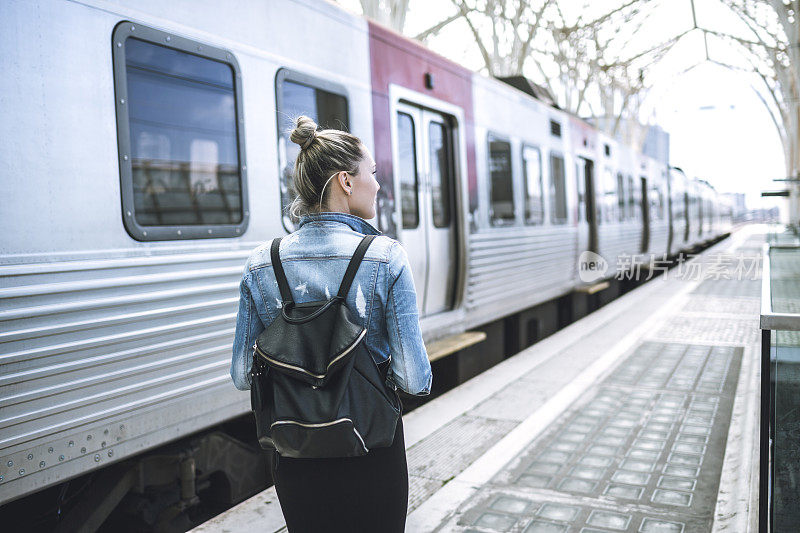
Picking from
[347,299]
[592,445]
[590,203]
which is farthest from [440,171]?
[590,203]

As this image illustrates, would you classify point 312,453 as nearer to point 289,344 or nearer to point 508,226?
point 289,344

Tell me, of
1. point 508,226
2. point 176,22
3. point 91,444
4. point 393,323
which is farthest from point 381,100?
point 393,323

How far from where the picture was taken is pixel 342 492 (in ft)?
5.93

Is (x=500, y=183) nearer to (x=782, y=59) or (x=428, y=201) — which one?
(x=428, y=201)

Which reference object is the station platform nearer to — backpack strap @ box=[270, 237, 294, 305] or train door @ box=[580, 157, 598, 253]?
backpack strap @ box=[270, 237, 294, 305]

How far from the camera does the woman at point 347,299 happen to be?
5.95 ft

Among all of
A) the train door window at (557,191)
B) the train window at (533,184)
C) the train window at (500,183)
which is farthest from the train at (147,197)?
the train door window at (557,191)

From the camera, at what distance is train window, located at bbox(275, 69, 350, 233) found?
4164 millimetres

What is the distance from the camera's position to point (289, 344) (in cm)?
173

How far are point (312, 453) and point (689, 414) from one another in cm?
370

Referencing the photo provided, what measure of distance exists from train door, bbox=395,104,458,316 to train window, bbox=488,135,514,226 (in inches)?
31.2

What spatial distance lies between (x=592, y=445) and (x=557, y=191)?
5.55 m

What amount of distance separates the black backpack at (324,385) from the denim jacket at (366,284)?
45mm

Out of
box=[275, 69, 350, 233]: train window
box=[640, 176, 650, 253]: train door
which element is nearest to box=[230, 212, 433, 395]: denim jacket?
box=[275, 69, 350, 233]: train window
